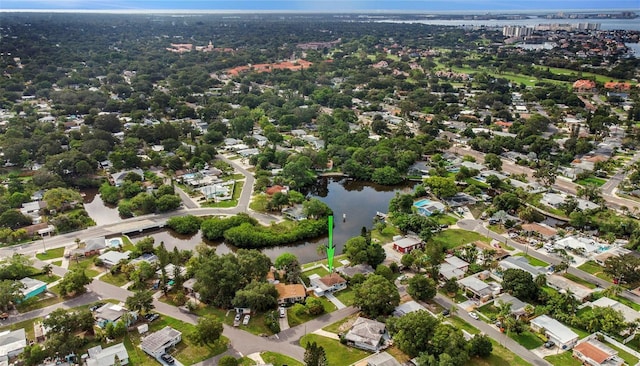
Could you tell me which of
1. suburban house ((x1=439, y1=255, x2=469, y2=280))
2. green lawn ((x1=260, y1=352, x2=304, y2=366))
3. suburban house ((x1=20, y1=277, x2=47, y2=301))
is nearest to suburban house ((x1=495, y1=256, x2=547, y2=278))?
suburban house ((x1=439, y1=255, x2=469, y2=280))

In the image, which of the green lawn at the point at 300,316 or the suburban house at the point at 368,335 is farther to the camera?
the green lawn at the point at 300,316

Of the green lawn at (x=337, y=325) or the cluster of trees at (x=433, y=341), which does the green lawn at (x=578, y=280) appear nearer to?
the cluster of trees at (x=433, y=341)

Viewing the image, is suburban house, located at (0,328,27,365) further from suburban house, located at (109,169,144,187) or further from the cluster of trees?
suburban house, located at (109,169,144,187)

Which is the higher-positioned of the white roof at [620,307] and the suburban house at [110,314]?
the suburban house at [110,314]

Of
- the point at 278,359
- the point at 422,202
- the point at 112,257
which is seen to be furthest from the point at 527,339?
the point at 112,257

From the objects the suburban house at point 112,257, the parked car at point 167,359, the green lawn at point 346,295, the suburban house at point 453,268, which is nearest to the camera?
the parked car at point 167,359

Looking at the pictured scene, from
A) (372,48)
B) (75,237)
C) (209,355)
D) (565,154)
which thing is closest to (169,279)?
(209,355)

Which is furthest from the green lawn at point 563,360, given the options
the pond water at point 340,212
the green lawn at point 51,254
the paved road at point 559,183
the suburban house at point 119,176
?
the suburban house at point 119,176
